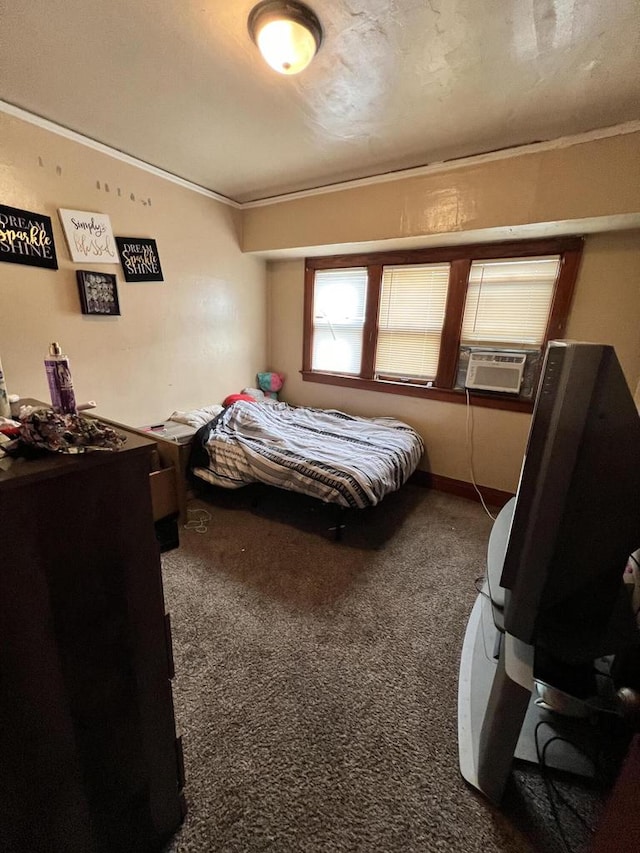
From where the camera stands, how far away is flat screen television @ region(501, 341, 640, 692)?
0.83m

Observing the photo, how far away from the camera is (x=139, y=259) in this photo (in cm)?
258

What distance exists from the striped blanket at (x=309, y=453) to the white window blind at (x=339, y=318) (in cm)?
67

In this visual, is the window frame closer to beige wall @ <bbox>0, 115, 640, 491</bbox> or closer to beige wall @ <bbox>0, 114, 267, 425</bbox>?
beige wall @ <bbox>0, 115, 640, 491</bbox>

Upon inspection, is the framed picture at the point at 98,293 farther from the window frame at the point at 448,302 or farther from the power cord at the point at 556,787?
the power cord at the point at 556,787

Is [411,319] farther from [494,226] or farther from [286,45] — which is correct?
[286,45]

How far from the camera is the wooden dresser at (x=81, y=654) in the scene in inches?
22.9

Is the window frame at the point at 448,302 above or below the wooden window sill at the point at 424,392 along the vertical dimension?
above

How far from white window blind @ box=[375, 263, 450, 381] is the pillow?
1.29 meters

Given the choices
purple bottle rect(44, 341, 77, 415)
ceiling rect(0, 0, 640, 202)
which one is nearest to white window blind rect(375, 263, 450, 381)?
ceiling rect(0, 0, 640, 202)

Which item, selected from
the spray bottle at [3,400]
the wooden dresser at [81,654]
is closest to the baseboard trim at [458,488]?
the wooden dresser at [81,654]

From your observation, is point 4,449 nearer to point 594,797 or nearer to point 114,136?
point 594,797

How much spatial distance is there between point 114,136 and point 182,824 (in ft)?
10.9

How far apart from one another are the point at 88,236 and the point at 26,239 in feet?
1.17

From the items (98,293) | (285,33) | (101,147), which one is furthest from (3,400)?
(101,147)
